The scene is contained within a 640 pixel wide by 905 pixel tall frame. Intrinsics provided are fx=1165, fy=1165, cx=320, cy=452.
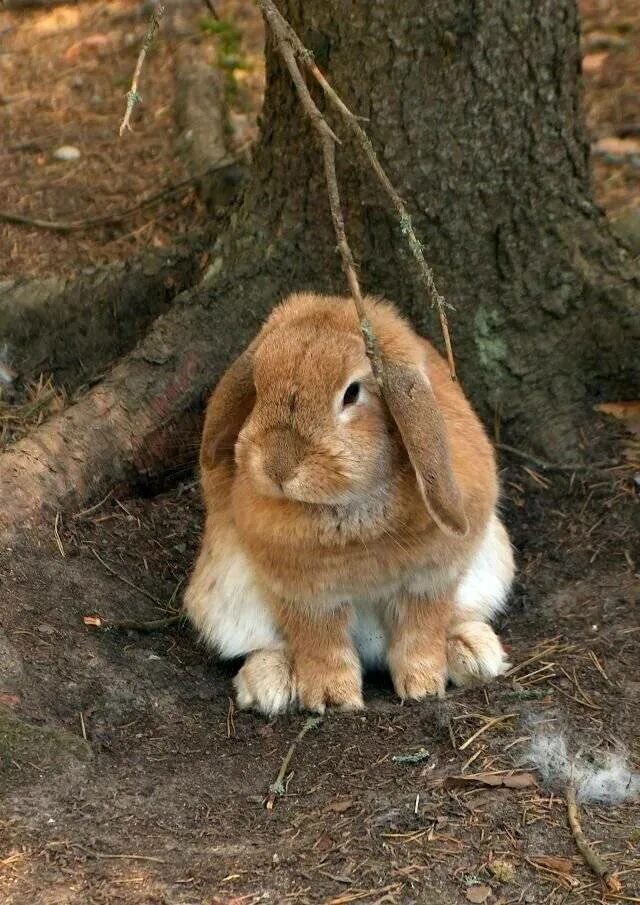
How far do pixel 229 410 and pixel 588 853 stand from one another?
1807 mm

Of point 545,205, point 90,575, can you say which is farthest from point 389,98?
point 90,575

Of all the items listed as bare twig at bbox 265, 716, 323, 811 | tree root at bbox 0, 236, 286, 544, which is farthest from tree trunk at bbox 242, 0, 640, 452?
bare twig at bbox 265, 716, 323, 811

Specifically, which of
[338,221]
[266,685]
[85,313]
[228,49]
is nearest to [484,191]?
[338,221]

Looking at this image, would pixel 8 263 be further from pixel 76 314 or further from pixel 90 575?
pixel 90 575

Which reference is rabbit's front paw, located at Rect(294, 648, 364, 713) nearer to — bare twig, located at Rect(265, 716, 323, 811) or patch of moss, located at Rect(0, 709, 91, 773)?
bare twig, located at Rect(265, 716, 323, 811)

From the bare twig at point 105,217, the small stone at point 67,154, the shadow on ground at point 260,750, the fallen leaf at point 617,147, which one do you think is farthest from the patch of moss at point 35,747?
the fallen leaf at point 617,147

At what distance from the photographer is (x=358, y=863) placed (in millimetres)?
3121

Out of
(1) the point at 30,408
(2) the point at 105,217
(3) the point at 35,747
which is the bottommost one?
(3) the point at 35,747

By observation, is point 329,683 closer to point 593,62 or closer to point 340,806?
point 340,806

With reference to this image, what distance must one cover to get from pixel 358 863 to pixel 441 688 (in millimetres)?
1103

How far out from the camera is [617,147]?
279 inches

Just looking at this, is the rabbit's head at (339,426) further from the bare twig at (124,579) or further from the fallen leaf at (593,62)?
the fallen leaf at (593,62)

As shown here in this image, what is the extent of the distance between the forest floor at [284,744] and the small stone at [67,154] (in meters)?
1.33

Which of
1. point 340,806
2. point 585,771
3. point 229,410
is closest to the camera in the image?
point 340,806
